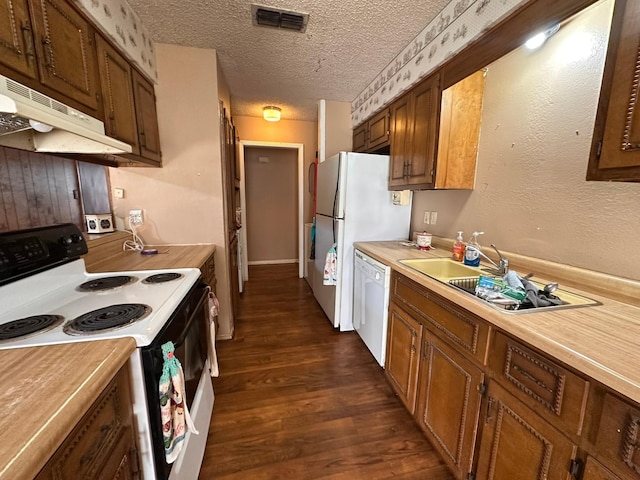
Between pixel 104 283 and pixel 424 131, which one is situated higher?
pixel 424 131

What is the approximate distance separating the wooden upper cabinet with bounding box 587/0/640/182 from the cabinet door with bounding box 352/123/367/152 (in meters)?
2.22

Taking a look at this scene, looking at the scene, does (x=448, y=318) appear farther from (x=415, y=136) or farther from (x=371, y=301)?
(x=415, y=136)

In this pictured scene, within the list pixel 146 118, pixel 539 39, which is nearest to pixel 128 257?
pixel 146 118

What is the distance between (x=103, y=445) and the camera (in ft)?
2.17

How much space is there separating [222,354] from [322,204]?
1.68m

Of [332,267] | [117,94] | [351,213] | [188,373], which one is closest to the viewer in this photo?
[188,373]

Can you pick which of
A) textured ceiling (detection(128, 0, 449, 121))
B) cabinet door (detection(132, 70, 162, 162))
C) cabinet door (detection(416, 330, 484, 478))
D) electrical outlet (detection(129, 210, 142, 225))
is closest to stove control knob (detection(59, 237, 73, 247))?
cabinet door (detection(132, 70, 162, 162))

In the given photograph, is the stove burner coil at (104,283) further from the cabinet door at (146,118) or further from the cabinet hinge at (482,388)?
the cabinet hinge at (482,388)

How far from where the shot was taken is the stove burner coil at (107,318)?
2.70 ft

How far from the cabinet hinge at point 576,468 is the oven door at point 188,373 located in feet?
3.90

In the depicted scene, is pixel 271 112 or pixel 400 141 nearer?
pixel 400 141

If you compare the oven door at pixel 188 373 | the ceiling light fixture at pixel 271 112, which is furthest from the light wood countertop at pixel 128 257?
the ceiling light fixture at pixel 271 112

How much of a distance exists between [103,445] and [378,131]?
9.11ft

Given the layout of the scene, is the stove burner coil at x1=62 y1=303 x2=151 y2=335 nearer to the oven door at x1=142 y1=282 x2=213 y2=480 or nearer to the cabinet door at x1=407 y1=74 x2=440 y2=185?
the oven door at x1=142 y1=282 x2=213 y2=480
